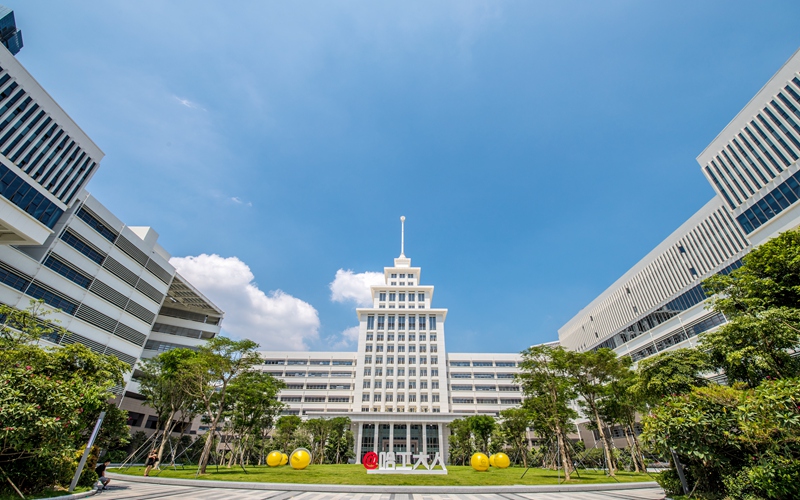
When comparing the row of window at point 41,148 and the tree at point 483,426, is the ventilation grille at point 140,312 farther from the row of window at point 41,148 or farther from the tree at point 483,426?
the tree at point 483,426

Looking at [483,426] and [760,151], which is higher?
[760,151]

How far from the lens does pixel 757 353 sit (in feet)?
46.2

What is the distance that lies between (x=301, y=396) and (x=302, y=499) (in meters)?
59.2

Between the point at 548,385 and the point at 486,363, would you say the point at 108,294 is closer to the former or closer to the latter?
the point at 548,385

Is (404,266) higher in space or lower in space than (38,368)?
higher

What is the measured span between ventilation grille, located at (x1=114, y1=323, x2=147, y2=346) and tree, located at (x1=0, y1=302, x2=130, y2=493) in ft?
102

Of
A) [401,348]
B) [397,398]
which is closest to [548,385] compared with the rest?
[397,398]

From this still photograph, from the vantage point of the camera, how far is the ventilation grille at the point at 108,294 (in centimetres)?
3829

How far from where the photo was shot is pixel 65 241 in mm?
35094

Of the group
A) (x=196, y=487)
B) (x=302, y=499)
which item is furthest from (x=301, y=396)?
(x=302, y=499)

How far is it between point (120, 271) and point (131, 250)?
10.1 ft

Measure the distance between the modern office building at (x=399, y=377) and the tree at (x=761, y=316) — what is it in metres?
47.7

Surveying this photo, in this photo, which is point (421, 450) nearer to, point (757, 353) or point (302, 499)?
point (302, 499)

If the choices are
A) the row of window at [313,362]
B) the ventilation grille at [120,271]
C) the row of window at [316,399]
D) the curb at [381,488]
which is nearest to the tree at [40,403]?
the curb at [381,488]
